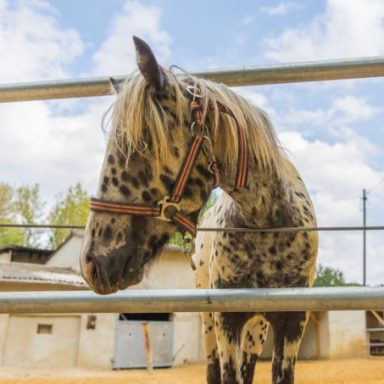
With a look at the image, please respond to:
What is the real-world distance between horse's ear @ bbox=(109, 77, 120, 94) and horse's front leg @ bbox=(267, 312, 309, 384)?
1.37 metres

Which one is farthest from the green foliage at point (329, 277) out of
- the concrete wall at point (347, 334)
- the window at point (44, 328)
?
the window at point (44, 328)

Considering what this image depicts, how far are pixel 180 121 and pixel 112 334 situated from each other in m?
13.5

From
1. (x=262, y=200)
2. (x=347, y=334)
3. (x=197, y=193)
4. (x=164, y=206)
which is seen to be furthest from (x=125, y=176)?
(x=347, y=334)

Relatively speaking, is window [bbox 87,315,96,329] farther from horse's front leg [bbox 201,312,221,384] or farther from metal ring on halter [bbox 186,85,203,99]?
metal ring on halter [bbox 186,85,203,99]

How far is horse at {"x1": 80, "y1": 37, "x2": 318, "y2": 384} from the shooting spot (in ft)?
4.41

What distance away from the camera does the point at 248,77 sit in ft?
5.34

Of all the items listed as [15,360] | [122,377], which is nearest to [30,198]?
[15,360]

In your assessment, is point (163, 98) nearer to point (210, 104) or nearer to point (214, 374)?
point (210, 104)

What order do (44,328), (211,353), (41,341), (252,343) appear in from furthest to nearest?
1. (44,328)
2. (41,341)
3. (211,353)
4. (252,343)

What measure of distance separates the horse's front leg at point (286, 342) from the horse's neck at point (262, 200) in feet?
1.69

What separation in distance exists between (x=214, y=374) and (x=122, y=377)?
9.51 metres

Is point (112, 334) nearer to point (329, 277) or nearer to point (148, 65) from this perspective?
point (148, 65)

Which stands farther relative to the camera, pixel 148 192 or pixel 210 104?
pixel 210 104

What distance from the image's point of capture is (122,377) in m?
11.6
